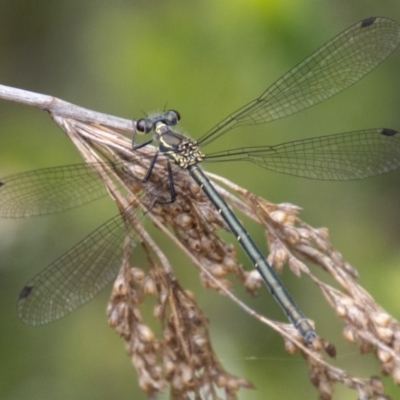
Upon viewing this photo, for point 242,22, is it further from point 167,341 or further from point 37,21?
point 37,21

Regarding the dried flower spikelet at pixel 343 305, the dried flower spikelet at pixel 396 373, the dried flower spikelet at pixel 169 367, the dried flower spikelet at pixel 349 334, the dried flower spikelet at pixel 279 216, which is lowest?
the dried flower spikelet at pixel 396 373

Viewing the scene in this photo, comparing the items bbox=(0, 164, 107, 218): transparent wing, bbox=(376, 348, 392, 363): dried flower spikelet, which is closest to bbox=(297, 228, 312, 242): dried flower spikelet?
bbox=(376, 348, 392, 363): dried flower spikelet

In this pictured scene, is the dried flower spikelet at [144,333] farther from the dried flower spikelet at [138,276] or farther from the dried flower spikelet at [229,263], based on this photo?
the dried flower spikelet at [229,263]

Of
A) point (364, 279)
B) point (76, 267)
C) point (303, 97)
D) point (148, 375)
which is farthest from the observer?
point (364, 279)

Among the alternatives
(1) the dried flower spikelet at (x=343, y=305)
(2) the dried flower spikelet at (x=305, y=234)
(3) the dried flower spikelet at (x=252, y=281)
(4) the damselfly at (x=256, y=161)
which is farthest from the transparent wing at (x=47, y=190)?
(1) the dried flower spikelet at (x=343, y=305)

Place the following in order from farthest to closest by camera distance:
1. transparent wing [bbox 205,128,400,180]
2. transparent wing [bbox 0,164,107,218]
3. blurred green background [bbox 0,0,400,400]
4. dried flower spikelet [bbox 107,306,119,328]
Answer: blurred green background [bbox 0,0,400,400], transparent wing [bbox 205,128,400,180], transparent wing [bbox 0,164,107,218], dried flower spikelet [bbox 107,306,119,328]

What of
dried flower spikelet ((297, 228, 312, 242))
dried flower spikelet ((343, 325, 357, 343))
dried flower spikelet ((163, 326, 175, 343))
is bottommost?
dried flower spikelet ((343, 325, 357, 343))

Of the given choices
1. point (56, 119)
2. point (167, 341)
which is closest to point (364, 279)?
point (167, 341)

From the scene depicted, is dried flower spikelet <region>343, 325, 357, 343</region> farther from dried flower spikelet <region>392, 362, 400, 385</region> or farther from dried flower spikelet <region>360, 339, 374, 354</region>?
dried flower spikelet <region>392, 362, 400, 385</region>
